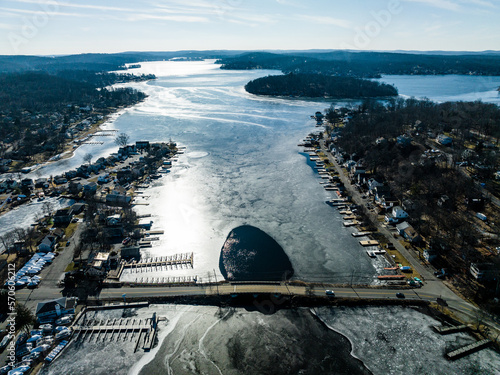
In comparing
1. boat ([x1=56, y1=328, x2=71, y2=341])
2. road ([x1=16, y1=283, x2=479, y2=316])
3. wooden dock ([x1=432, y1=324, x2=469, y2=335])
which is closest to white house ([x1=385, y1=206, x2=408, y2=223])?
road ([x1=16, y1=283, x2=479, y2=316])

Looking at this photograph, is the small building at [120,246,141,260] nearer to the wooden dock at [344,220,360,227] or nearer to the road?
the road

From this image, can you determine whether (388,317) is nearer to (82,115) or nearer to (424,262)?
(424,262)

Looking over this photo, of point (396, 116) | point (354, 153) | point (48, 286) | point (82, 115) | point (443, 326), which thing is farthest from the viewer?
point (82, 115)

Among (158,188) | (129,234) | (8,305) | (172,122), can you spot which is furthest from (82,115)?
(8,305)

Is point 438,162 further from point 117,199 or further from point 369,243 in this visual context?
point 117,199

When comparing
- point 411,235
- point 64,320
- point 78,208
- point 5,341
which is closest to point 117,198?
point 78,208

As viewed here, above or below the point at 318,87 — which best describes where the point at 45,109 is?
below

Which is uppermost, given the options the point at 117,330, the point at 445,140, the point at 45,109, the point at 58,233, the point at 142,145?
the point at 445,140
